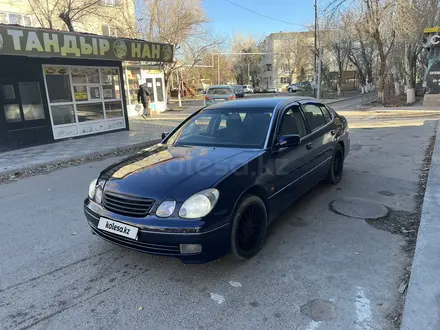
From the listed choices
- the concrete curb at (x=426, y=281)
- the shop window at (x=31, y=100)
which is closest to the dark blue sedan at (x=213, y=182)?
the concrete curb at (x=426, y=281)

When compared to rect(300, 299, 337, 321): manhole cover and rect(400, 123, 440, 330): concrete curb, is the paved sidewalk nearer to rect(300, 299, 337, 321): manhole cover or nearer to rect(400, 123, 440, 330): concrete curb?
rect(300, 299, 337, 321): manhole cover

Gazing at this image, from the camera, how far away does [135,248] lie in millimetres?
3045

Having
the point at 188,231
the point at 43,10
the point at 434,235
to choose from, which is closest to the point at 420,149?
the point at 434,235

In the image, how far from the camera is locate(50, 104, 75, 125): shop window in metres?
11.3

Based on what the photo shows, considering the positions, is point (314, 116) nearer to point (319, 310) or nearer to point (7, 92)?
point (319, 310)

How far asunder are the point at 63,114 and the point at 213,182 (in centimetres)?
1025

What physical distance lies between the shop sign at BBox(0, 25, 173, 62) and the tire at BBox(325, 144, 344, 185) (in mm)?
8153

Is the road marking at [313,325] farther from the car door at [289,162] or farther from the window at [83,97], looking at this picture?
the window at [83,97]

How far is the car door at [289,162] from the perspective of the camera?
150 inches

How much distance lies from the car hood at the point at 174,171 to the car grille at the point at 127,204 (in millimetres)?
49

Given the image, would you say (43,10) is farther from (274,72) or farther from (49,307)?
(274,72)

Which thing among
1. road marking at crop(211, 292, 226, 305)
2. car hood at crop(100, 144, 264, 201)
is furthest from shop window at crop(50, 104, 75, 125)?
road marking at crop(211, 292, 226, 305)

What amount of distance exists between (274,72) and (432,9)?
2206 inches

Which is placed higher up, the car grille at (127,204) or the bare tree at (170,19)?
the bare tree at (170,19)
